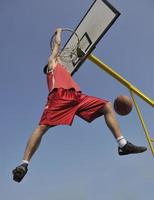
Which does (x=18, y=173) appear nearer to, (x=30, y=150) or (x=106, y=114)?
(x=30, y=150)

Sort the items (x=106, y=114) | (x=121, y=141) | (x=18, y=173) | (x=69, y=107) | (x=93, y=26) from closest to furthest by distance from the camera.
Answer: (x=18, y=173) → (x=121, y=141) → (x=106, y=114) → (x=69, y=107) → (x=93, y=26)

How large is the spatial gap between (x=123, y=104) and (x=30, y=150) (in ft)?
9.13

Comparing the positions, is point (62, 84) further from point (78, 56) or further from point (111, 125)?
point (78, 56)

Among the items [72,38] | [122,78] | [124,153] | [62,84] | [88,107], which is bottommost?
[124,153]

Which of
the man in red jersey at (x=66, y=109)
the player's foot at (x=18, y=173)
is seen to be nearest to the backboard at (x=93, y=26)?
the man in red jersey at (x=66, y=109)

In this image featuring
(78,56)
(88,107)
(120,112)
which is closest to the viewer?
(88,107)

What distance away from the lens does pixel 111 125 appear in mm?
6566

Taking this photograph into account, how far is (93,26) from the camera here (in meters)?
→ 10.0

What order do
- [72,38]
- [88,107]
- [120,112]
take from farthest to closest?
[72,38]
[120,112]
[88,107]

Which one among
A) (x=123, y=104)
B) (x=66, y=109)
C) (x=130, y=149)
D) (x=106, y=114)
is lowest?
(x=130, y=149)

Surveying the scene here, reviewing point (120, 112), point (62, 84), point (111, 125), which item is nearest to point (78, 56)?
point (120, 112)

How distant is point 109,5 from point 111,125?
13.3 ft

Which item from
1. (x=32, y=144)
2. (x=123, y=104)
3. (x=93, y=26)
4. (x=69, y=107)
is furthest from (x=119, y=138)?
(x=93, y=26)

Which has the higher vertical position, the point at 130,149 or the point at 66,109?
the point at 66,109
